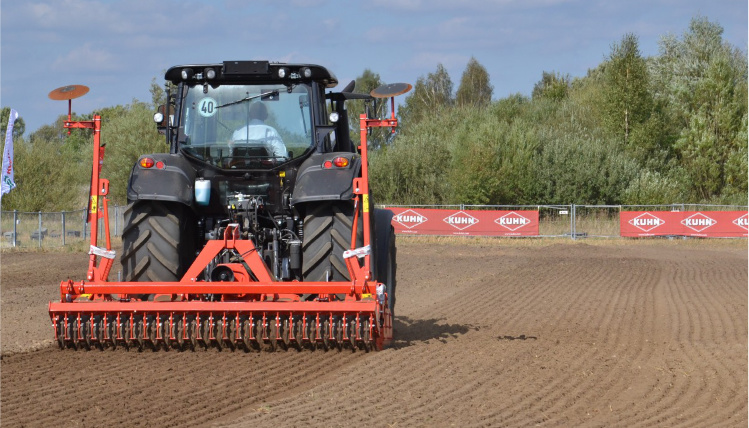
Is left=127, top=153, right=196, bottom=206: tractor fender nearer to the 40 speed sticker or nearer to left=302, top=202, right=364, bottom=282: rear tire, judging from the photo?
the 40 speed sticker

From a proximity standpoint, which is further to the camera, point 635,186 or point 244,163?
point 635,186

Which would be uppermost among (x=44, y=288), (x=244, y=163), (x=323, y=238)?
(x=244, y=163)

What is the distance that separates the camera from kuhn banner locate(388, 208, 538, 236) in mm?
29594

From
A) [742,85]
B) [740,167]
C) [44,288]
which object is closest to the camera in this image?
[44,288]

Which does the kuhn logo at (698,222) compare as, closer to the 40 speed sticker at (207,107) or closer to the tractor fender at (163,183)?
the 40 speed sticker at (207,107)

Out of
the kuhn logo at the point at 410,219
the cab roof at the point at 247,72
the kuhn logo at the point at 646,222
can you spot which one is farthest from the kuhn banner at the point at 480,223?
the cab roof at the point at 247,72

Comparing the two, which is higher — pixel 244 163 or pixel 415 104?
pixel 415 104

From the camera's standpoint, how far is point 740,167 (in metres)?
39.6

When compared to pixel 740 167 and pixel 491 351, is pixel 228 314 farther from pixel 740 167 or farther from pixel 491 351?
pixel 740 167

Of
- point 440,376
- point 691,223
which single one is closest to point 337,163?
point 440,376

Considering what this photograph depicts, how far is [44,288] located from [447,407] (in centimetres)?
1089

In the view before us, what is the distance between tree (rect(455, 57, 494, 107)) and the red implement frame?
5638 cm

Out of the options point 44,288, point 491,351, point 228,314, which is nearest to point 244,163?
point 228,314

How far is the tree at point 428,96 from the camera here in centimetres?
5898
